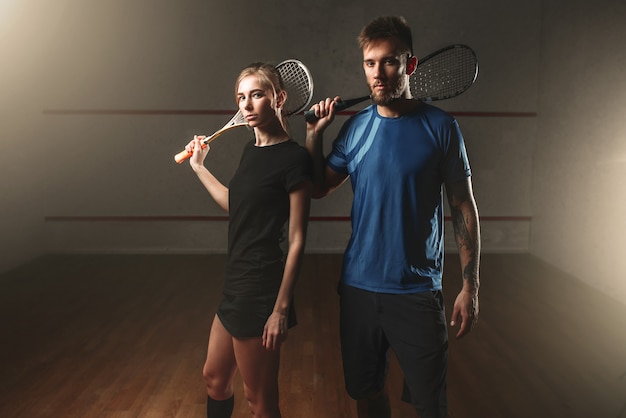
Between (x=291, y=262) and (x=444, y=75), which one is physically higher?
(x=444, y=75)

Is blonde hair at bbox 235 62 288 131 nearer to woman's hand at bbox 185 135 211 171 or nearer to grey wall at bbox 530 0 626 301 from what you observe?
woman's hand at bbox 185 135 211 171

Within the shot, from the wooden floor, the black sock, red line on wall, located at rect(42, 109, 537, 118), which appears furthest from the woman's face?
red line on wall, located at rect(42, 109, 537, 118)

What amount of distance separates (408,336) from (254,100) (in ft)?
2.30

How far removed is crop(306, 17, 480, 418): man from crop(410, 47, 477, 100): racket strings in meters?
0.34

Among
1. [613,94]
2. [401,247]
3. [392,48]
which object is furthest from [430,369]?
[613,94]

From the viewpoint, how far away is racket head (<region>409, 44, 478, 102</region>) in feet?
5.73

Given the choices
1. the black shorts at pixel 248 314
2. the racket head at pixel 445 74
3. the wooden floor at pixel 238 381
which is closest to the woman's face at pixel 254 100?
the black shorts at pixel 248 314

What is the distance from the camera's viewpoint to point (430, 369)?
1.43m

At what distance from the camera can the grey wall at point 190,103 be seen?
499 cm

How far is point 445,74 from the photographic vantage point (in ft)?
5.79

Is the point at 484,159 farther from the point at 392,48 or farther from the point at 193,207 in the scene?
the point at 392,48

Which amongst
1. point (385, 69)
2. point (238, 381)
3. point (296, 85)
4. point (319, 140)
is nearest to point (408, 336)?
point (319, 140)

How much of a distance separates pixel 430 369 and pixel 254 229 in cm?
57

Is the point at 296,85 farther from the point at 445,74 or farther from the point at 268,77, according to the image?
the point at 445,74
